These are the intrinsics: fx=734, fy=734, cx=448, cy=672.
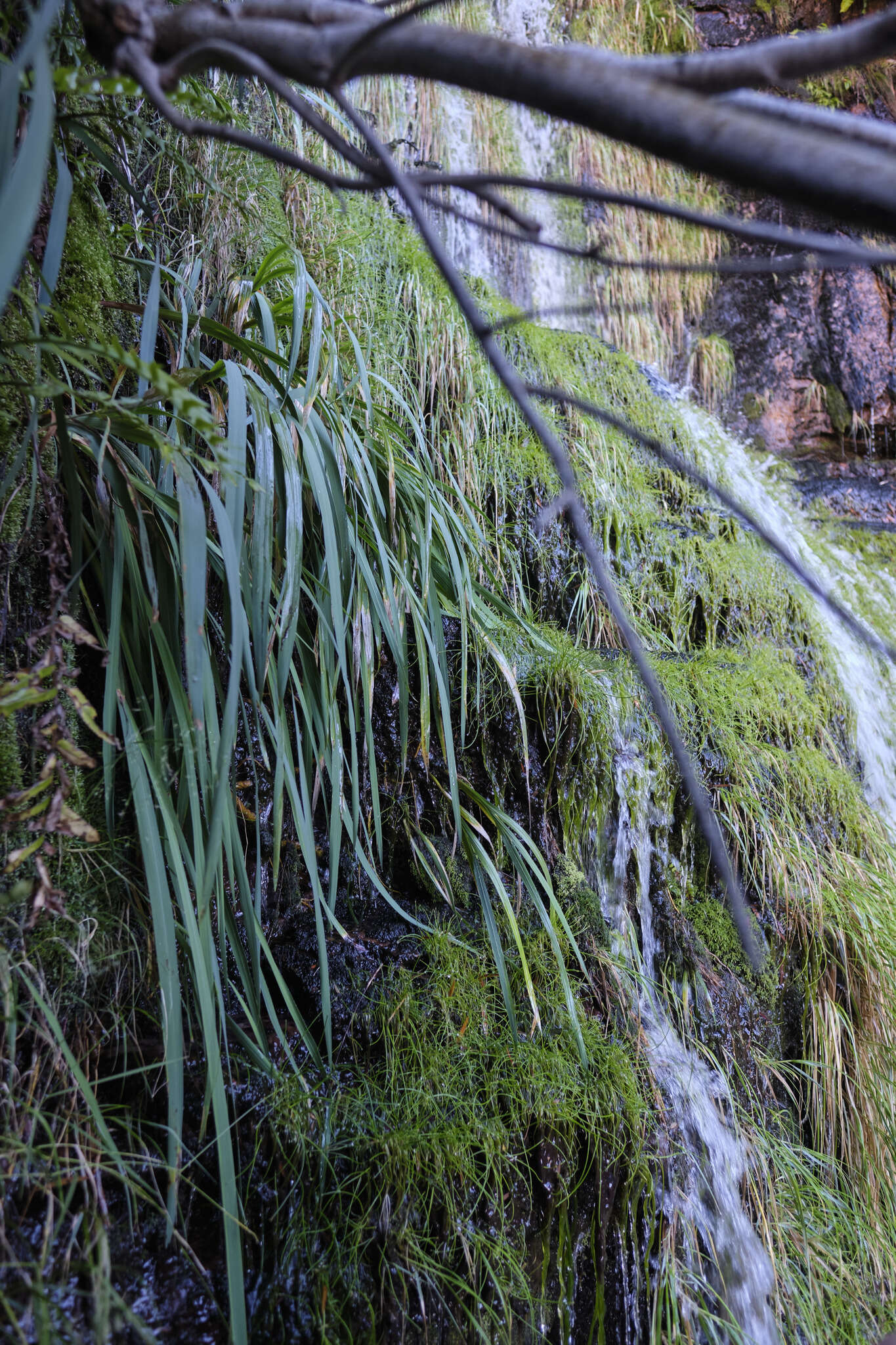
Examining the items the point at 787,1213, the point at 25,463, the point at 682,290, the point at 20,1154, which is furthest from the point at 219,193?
the point at 682,290

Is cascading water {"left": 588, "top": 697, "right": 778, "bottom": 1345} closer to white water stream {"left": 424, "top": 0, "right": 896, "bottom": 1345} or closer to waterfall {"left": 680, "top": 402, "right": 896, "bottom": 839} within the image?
white water stream {"left": 424, "top": 0, "right": 896, "bottom": 1345}

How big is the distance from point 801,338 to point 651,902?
4159mm

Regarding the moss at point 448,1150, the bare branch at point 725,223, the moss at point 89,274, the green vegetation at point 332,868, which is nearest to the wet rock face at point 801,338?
the green vegetation at point 332,868

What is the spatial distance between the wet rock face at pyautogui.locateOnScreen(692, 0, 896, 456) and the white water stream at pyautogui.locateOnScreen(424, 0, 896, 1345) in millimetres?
973

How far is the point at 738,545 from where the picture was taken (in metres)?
2.90

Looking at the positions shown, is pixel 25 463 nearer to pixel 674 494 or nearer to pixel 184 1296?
pixel 184 1296

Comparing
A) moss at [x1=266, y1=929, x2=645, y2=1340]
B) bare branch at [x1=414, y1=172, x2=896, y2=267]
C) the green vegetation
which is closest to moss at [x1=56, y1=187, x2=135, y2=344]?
the green vegetation

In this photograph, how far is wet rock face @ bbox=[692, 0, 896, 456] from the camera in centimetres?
442

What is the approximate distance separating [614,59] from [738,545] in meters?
2.64

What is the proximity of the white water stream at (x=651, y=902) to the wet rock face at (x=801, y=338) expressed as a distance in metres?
0.97

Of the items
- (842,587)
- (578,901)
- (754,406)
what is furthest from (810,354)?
(578,901)

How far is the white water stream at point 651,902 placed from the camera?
4.68 ft

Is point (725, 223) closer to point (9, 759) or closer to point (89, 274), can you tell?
point (9, 759)

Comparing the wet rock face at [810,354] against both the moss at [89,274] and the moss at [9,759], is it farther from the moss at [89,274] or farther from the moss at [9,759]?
the moss at [9,759]
